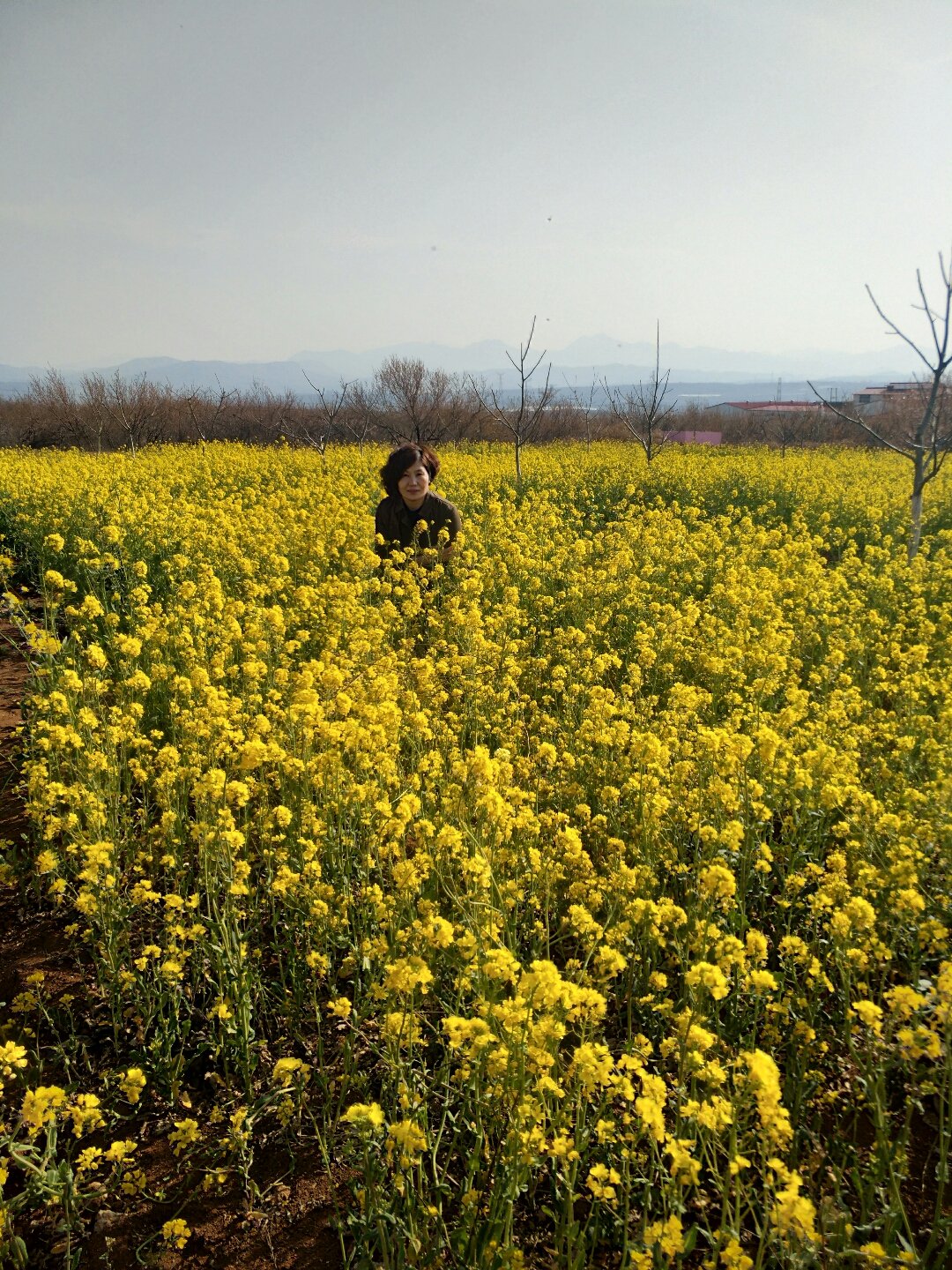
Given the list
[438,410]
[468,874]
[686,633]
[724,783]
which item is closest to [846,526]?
[686,633]

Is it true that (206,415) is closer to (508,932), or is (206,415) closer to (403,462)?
(403,462)

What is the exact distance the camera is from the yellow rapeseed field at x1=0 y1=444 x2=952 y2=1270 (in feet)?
6.89

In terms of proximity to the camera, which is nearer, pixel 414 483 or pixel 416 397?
pixel 414 483

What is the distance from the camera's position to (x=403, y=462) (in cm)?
794

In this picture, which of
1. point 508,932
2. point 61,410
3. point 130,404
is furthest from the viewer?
point 61,410

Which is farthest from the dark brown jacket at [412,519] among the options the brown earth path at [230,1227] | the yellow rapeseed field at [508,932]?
the brown earth path at [230,1227]

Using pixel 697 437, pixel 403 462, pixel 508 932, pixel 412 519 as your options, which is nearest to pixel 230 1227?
pixel 508 932

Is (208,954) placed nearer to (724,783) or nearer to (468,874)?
(468,874)

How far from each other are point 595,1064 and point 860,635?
5.52m

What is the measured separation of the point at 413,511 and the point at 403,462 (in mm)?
605

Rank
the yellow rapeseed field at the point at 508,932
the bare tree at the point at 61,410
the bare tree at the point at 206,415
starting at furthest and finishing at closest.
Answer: the bare tree at the point at 206,415 → the bare tree at the point at 61,410 → the yellow rapeseed field at the point at 508,932

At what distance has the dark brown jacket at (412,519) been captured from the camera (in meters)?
8.29

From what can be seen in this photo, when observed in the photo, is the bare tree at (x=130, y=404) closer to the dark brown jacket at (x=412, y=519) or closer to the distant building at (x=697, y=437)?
the dark brown jacket at (x=412, y=519)

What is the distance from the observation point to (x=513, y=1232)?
232 cm
